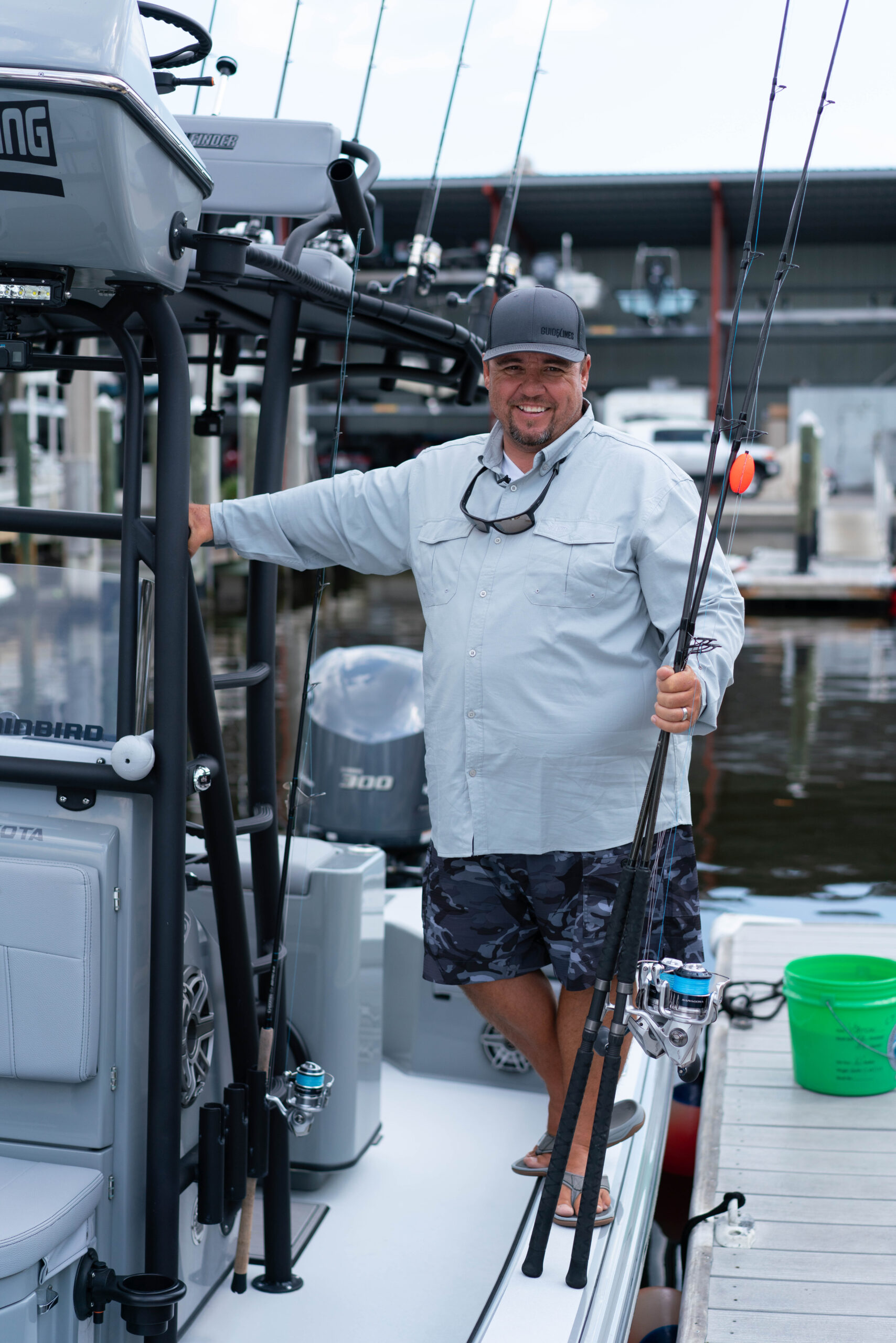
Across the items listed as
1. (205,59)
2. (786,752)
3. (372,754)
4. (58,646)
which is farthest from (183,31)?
(786,752)

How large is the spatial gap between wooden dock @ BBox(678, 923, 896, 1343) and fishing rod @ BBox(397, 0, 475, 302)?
1852 millimetres

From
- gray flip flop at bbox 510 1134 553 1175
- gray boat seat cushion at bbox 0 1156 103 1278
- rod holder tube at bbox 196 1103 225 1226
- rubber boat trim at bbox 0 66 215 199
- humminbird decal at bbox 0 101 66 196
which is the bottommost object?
gray flip flop at bbox 510 1134 553 1175

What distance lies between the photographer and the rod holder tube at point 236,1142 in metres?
2.07

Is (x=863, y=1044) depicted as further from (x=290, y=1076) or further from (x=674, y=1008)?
(x=290, y=1076)

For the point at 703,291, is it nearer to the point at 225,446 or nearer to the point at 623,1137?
the point at 225,446

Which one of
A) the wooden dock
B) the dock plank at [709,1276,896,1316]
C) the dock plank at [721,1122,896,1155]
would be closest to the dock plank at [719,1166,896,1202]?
the wooden dock

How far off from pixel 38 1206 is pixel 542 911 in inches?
33.5

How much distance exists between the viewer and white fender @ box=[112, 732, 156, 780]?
5.85 feet

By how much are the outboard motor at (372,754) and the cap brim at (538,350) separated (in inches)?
78.9

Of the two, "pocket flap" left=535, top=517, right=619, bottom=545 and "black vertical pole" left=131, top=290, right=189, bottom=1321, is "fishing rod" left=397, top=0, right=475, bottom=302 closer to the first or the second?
"pocket flap" left=535, top=517, right=619, bottom=545

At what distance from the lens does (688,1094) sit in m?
3.60

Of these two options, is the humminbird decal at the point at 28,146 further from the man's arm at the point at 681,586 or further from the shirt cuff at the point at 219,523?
the man's arm at the point at 681,586

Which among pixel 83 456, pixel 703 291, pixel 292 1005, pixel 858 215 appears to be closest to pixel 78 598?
pixel 292 1005

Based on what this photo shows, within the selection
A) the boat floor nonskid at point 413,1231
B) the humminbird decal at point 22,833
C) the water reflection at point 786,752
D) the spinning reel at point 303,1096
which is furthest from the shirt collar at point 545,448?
the water reflection at point 786,752
